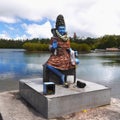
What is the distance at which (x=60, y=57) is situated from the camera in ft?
18.2

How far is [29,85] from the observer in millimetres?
5426

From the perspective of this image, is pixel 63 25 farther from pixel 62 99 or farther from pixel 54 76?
pixel 62 99

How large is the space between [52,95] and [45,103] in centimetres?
24

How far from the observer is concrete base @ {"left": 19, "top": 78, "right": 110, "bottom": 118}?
435 centimetres

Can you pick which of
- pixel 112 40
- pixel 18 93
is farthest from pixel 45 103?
pixel 112 40

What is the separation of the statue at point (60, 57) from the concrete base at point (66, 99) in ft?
1.43

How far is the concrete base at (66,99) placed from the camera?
4348 millimetres

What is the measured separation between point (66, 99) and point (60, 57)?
1.42 m

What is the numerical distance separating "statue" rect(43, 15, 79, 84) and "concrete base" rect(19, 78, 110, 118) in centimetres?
44

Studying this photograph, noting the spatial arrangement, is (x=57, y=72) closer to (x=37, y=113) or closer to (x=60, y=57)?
(x=60, y=57)

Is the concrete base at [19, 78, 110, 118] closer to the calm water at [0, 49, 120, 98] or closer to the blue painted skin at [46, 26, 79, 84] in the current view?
the blue painted skin at [46, 26, 79, 84]

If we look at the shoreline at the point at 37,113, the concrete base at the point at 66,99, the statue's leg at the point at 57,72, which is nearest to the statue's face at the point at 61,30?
the statue's leg at the point at 57,72

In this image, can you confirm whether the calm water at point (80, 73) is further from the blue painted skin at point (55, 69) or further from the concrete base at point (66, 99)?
the blue painted skin at point (55, 69)

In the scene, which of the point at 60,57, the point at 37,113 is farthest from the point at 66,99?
the point at 60,57
